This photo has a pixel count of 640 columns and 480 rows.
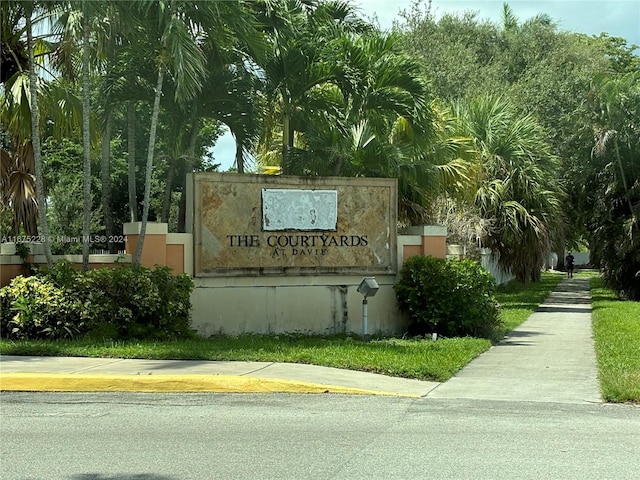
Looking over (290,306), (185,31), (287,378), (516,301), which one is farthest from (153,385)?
(516,301)

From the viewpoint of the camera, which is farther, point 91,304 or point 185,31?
point 185,31

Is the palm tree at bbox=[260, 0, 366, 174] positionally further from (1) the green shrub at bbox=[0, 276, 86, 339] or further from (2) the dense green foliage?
(1) the green shrub at bbox=[0, 276, 86, 339]

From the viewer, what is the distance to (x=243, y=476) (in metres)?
6.70

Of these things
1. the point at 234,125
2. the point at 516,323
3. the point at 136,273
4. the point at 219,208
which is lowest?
the point at 516,323

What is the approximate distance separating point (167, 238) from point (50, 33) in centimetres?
430

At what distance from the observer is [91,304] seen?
46.0 feet

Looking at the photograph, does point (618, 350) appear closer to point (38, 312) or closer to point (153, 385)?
point (153, 385)

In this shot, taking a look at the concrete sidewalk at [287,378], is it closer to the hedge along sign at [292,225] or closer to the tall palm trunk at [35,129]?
the tall palm trunk at [35,129]

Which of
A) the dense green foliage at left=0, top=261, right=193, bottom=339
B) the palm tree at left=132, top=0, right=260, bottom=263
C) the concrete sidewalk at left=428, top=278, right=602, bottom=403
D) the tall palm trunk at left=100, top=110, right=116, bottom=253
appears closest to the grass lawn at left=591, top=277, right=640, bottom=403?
the concrete sidewalk at left=428, top=278, right=602, bottom=403

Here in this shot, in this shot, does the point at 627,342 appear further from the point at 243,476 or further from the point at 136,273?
the point at 243,476

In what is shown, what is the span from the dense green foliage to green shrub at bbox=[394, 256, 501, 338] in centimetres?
473

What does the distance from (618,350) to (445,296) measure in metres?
3.39

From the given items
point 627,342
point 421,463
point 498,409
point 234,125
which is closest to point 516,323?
point 627,342

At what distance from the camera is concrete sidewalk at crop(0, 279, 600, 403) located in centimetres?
1050
